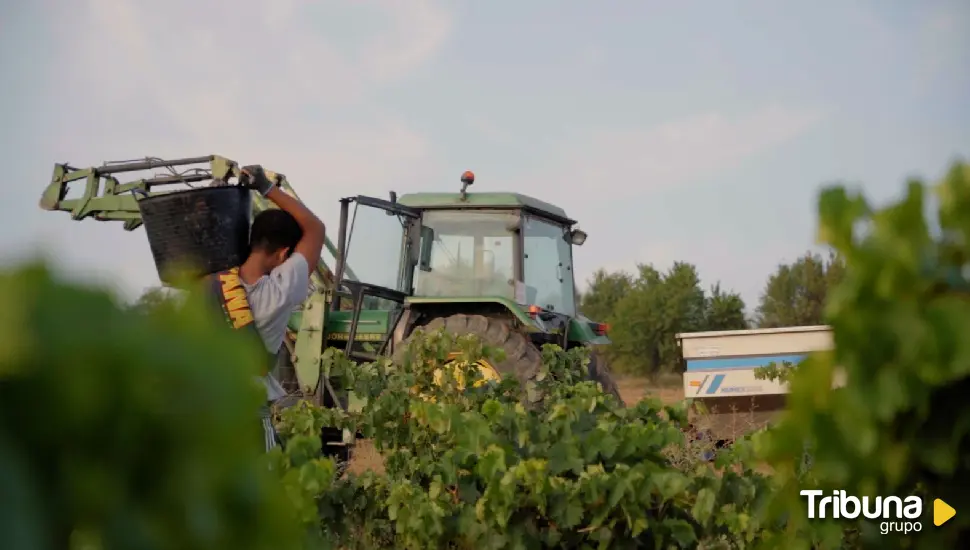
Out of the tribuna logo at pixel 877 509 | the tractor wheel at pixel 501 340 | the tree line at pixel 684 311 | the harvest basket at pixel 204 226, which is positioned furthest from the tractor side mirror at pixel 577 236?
the tree line at pixel 684 311

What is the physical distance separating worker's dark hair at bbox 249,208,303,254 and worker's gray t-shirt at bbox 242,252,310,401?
0.12m

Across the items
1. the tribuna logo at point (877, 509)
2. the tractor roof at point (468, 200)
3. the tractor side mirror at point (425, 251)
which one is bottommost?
the tribuna logo at point (877, 509)

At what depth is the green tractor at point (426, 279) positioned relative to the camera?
28.6 feet

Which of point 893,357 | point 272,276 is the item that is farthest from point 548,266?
point 893,357

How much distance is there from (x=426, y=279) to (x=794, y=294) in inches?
1079

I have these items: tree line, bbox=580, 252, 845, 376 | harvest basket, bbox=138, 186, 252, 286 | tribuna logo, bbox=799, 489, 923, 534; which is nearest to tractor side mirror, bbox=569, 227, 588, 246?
harvest basket, bbox=138, 186, 252, 286

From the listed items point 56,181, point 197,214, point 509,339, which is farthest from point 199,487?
point 56,181

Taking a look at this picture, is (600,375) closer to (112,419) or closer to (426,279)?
(426,279)

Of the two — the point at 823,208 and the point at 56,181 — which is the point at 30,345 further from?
the point at 56,181

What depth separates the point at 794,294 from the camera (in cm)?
3388

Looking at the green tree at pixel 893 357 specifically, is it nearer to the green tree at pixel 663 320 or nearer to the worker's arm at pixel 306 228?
the worker's arm at pixel 306 228

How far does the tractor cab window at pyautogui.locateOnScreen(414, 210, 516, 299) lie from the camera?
8930mm

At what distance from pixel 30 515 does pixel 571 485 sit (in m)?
2.38

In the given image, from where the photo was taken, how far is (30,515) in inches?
25.2
